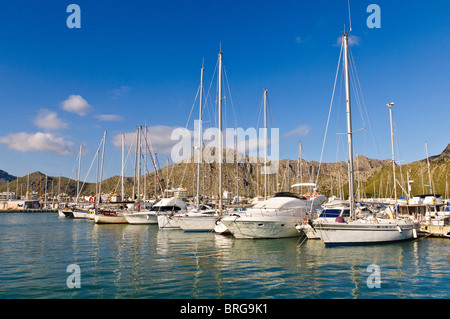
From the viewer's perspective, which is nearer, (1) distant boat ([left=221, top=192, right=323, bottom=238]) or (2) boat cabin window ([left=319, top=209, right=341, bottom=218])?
(2) boat cabin window ([left=319, top=209, right=341, bottom=218])

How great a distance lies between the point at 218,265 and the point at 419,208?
99.2ft

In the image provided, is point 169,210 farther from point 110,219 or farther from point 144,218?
point 110,219

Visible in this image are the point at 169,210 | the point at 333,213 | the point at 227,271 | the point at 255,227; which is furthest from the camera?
the point at 169,210

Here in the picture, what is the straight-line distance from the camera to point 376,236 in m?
25.3

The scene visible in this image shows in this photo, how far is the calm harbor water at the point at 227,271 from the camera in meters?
12.7

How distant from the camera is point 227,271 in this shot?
16.4 m

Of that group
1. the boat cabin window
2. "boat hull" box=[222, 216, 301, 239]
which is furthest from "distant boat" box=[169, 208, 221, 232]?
the boat cabin window

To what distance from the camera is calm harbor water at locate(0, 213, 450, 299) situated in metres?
12.7

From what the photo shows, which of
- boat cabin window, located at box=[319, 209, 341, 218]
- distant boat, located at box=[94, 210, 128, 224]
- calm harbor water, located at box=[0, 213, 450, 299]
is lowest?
distant boat, located at box=[94, 210, 128, 224]

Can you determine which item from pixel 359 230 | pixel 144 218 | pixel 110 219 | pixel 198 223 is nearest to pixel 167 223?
pixel 198 223

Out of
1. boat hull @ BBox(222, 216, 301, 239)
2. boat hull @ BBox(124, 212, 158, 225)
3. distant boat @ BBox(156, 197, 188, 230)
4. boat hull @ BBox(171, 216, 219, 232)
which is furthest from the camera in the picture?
boat hull @ BBox(124, 212, 158, 225)

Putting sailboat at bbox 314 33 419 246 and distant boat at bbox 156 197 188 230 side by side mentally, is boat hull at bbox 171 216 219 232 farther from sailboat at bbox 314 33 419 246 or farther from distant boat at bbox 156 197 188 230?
sailboat at bbox 314 33 419 246

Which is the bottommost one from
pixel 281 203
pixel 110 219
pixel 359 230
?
pixel 110 219
